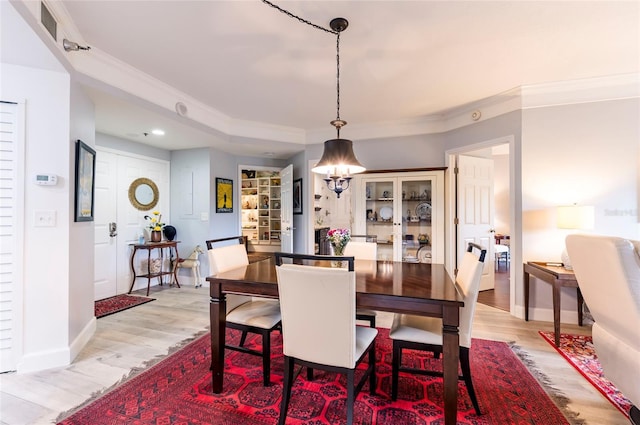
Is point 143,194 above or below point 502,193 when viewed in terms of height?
below

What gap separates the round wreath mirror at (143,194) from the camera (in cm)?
433

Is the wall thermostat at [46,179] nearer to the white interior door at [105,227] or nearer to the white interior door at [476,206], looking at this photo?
the white interior door at [105,227]

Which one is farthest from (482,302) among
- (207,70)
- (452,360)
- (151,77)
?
(151,77)

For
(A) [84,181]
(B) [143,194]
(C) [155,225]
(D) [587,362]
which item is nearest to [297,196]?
(C) [155,225]

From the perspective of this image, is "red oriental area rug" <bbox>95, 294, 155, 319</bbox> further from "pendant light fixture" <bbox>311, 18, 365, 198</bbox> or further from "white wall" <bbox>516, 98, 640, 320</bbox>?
"white wall" <bbox>516, 98, 640, 320</bbox>

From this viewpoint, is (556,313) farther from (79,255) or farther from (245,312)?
(79,255)

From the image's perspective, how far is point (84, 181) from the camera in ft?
8.20

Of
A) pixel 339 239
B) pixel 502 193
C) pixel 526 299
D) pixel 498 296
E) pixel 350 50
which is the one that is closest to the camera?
pixel 339 239

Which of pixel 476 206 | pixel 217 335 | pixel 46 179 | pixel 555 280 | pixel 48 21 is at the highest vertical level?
pixel 48 21

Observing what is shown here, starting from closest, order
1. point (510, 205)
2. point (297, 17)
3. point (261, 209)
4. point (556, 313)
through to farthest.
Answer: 1. point (297, 17)
2. point (556, 313)
3. point (510, 205)
4. point (261, 209)

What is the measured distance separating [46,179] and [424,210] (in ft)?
13.6

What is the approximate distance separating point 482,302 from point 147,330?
4069 mm

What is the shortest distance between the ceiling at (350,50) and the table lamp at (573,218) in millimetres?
1375

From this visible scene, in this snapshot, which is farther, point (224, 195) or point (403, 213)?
point (224, 195)
